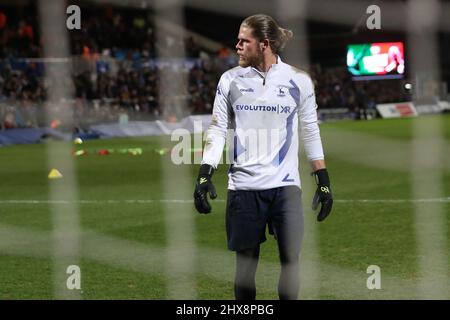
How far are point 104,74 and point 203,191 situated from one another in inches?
746

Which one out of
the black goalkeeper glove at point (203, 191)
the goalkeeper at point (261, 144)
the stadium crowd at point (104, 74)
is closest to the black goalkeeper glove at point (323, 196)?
the goalkeeper at point (261, 144)

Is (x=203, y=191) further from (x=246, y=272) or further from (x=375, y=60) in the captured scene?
(x=375, y=60)

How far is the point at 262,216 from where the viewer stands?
19.2 feet

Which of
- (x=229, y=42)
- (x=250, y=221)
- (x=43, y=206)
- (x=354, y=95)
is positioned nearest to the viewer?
(x=250, y=221)

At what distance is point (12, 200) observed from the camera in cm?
1361

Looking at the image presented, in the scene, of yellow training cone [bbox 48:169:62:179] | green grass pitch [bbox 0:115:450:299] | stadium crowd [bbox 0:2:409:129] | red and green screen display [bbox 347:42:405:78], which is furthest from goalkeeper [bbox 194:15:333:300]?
red and green screen display [bbox 347:42:405:78]

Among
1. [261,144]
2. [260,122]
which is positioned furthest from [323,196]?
[260,122]

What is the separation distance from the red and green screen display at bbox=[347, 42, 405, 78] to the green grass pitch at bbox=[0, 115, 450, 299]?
31.3 ft

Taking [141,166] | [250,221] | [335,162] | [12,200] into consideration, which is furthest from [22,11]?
[250,221]

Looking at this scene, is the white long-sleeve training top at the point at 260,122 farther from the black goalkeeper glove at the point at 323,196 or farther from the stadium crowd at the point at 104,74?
the stadium crowd at the point at 104,74

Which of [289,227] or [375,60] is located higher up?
[375,60]

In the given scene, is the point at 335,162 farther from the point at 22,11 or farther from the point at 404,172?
the point at 22,11

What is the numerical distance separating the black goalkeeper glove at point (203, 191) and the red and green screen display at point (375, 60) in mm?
20780
